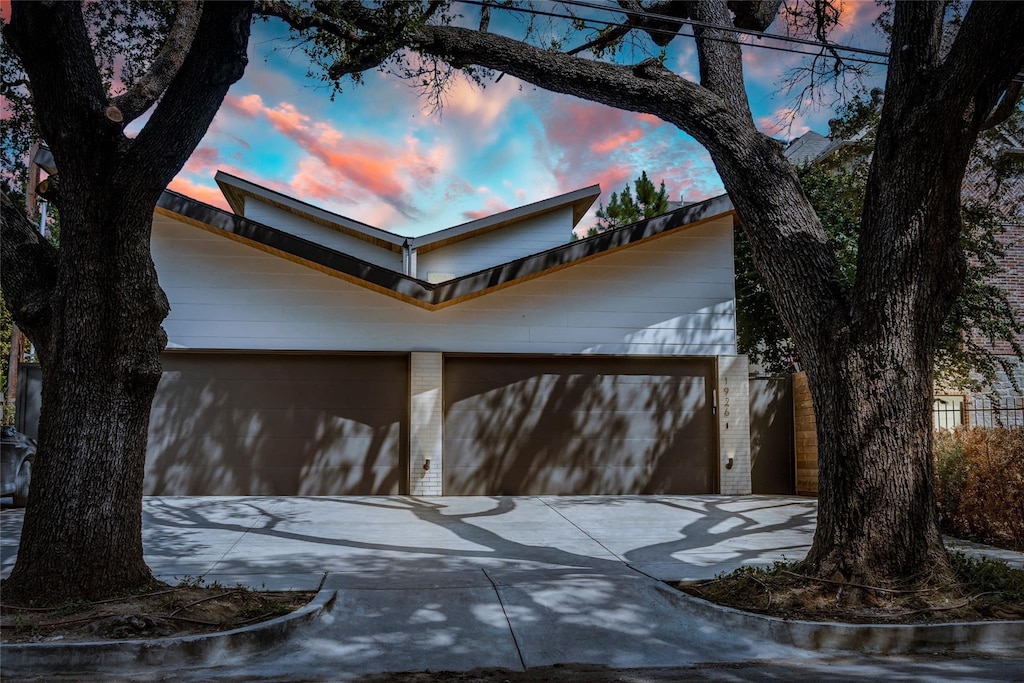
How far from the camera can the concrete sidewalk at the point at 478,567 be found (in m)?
5.21

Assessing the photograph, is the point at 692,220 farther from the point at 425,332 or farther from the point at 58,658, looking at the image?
the point at 58,658

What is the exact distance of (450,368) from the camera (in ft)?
43.6

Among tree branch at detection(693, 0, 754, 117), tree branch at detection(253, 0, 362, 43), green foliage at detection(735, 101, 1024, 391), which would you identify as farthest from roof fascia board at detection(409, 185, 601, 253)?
tree branch at detection(693, 0, 754, 117)

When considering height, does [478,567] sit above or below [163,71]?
below

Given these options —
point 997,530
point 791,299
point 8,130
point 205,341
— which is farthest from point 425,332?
point 997,530

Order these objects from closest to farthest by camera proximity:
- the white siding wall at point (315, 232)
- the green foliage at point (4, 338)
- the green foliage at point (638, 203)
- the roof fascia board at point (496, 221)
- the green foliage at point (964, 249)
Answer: the green foliage at point (964, 249) < the roof fascia board at point (496, 221) < the white siding wall at point (315, 232) < the green foliage at point (4, 338) < the green foliage at point (638, 203)

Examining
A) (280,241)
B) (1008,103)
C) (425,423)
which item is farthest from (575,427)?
(1008,103)

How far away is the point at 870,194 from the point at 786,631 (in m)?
3.44

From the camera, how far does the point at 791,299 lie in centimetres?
661

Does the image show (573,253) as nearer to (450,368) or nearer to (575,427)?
(450,368)

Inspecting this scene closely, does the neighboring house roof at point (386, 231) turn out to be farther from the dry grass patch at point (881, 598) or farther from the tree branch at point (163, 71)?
the dry grass patch at point (881, 598)

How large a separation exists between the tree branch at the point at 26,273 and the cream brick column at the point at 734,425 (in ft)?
34.4

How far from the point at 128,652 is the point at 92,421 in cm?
167

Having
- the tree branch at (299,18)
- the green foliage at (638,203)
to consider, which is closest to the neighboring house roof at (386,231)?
the tree branch at (299,18)
